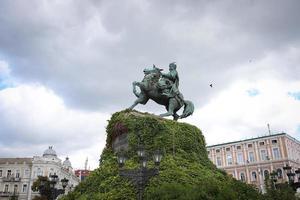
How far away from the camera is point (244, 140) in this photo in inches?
2303

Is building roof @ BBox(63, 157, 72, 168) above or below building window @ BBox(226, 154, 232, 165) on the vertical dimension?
above

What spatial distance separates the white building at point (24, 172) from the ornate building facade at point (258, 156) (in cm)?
2699

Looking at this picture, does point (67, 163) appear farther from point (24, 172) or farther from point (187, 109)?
point (187, 109)

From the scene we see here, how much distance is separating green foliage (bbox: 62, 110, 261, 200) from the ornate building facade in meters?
41.1

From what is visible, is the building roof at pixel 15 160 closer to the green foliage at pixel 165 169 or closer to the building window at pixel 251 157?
the building window at pixel 251 157

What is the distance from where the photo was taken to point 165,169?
13625mm

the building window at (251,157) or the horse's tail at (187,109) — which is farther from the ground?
the building window at (251,157)

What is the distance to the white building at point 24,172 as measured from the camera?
5987 centimetres

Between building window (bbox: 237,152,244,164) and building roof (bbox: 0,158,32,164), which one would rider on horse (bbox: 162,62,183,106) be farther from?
building roof (bbox: 0,158,32,164)

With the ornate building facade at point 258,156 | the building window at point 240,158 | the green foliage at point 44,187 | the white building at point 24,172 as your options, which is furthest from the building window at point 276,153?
the green foliage at point 44,187

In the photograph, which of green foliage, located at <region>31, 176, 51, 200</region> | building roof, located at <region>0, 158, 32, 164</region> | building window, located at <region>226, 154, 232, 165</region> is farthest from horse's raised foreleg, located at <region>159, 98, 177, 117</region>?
building roof, located at <region>0, 158, 32, 164</region>

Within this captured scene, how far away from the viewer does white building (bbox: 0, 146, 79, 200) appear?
59872 millimetres

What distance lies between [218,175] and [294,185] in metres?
5.51

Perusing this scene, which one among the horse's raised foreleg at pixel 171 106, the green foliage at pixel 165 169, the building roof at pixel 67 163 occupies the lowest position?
the green foliage at pixel 165 169
